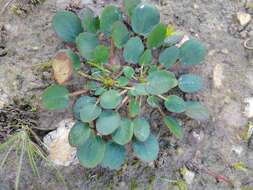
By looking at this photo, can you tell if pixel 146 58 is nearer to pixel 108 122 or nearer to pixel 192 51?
pixel 192 51

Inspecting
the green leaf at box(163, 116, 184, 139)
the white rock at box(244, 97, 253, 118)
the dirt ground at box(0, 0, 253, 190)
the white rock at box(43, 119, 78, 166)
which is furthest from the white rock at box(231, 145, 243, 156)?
the white rock at box(43, 119, 78, 166)

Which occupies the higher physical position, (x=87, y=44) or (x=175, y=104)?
(x=87, y=44)

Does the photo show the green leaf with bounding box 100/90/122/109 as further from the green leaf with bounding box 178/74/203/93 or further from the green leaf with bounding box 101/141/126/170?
the green leaf with bounding box 178/74/203/93

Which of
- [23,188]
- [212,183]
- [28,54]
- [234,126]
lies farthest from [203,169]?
[28,54]

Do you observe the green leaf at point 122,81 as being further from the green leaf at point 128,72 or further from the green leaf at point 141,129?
the green leaf at point 141,129

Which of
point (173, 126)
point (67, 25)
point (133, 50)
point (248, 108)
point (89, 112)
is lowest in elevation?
point (248, 108)

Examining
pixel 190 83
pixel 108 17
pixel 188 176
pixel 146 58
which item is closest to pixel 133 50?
pixel 146 58

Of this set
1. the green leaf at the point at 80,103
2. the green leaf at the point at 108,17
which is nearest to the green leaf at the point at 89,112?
the green leaf at the point at 80,103
